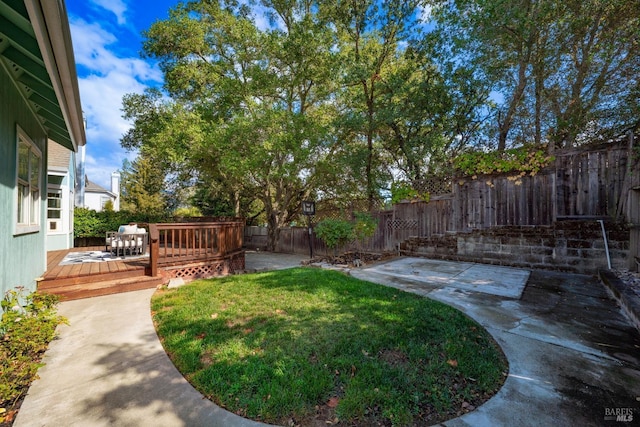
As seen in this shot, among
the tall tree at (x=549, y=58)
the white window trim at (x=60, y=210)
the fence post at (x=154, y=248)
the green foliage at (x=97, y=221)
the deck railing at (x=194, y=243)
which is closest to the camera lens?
the fence post at (x=154, y=248)

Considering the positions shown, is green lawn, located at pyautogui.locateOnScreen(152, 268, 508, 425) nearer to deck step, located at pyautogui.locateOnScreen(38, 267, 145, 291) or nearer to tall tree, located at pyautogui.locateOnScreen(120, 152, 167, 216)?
deck step, located at pyautogui.locateOnScreen(38, 267, 145, 291)

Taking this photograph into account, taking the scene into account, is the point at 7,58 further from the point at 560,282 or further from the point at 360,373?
the point at 560,282

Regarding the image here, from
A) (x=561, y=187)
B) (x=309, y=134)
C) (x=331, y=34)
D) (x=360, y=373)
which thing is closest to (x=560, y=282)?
(x=561, y=187)

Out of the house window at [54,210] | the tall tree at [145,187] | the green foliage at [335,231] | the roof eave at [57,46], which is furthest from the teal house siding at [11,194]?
the tall tree at [145,187]

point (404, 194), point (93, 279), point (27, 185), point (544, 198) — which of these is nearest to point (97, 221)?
point (93, 279)

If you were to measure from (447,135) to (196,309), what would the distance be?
29.3ft

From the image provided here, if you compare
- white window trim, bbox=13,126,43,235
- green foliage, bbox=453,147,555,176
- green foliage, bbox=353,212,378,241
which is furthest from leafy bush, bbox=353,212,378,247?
white window trim, bbox=13,126,43,235

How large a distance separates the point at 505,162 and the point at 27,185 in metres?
10.1

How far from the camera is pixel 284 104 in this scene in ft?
40.1

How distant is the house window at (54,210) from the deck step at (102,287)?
587cm

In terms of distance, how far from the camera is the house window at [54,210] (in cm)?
845

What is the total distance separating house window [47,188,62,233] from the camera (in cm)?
845

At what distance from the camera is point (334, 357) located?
245 centimetres

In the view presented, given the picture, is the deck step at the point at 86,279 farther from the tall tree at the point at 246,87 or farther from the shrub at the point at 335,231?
the tall tree at the point at 246,87
